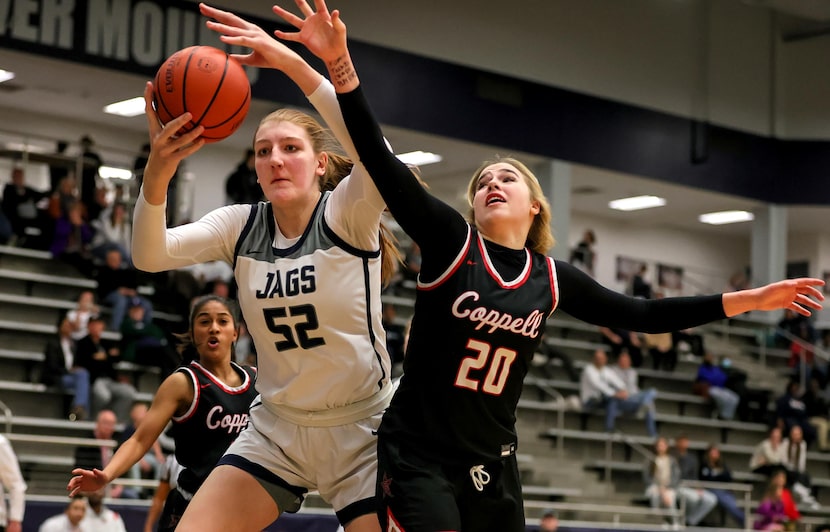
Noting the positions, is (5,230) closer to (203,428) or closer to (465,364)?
(203,428)

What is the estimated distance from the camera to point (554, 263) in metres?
4.25

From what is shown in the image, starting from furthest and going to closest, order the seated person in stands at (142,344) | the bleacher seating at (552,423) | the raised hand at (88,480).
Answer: the seated person in stands at (142,344) → the bleacher seating at (552,423) → the raised hand at (88,480)

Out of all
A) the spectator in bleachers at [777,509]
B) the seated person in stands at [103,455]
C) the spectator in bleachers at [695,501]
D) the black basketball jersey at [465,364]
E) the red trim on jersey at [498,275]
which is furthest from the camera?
the spectator in bleachers at [777,509]

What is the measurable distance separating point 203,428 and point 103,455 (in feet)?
20.7

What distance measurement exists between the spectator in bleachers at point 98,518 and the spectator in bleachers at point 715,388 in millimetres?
12013

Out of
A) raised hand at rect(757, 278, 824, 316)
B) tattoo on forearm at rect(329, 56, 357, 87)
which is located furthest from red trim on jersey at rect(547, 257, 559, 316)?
tattoo on forearm at rect(329, 56, 357, 87)

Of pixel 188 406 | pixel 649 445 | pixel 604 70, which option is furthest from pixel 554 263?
pixel 604 70

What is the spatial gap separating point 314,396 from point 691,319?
53.4 inches

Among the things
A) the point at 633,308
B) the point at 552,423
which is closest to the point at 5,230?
the point at 552,423

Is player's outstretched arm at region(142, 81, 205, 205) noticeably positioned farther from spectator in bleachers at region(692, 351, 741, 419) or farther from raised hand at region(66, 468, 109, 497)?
spectator in bleachers at region(692, 351, 741, 419)

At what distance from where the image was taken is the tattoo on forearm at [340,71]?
11.9 feet

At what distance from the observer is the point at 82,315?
45.2ft

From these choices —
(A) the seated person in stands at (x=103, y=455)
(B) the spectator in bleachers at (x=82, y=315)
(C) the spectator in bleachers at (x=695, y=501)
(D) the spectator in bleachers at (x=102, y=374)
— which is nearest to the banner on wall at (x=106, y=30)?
(B) the spectator in bleachers at (x=82, y=315)

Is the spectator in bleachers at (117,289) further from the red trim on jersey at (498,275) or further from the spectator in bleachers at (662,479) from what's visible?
the red trim on jersey at (498,275)
